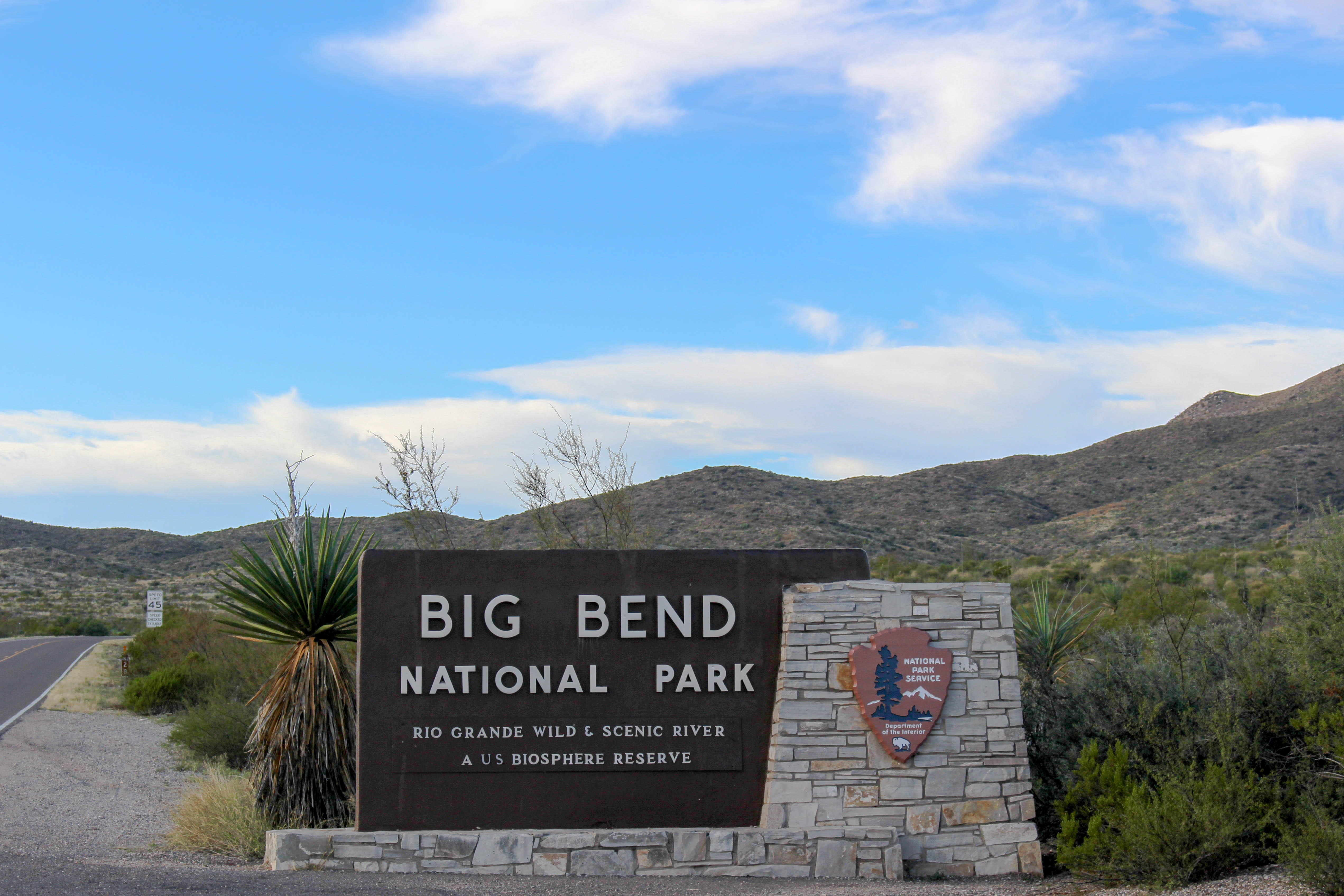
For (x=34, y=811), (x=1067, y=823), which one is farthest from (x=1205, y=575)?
(x=34, y=811)

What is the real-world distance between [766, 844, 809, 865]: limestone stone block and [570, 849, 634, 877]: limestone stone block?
4.15ft

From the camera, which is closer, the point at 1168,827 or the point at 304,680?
the point at 1168,827

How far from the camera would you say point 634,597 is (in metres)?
10.6

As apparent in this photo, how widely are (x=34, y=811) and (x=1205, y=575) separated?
2389cm

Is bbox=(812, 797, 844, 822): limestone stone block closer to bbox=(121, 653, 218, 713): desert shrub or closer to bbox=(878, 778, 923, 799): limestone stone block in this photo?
bbox=(878, 778, 923, 799): limestone stone block

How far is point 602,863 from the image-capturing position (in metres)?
10.0

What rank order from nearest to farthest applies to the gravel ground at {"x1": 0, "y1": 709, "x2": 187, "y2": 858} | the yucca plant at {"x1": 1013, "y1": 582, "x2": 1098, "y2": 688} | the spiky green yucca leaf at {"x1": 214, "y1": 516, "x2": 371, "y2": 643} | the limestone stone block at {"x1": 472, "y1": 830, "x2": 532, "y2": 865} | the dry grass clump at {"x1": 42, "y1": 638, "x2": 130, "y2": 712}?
the limestone stone block at {"x1": 472, "y1": 830, "x2": 532, "y2": 865} → the spiky green yucca leaf at {"x1": 214, "y1": 516, "x2": 371, "y2": 643} → the gravel ground at {"x1": 0, "y1": 709, "x2": 187, "y2": 858} → the yucca plant at {"x1": 1013, "y1": 582, "x2": 1098, "y2": 688} → the dry grass clump at {"x1": 42, "y1": 638, "x2": 130, "y2": 712}

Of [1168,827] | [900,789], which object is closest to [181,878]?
[900,789]

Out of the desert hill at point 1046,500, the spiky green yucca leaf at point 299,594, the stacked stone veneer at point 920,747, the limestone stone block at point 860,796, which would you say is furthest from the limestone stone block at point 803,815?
the desert hill at point 1046,500

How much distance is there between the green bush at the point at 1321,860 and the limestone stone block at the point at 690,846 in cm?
472

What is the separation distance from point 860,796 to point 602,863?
246 centimetres

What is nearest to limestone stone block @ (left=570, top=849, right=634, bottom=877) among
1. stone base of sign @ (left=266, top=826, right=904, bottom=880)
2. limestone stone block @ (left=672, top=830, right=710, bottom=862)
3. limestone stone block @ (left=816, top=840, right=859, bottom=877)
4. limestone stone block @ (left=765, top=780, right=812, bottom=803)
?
stone base of sign @ (left=266, top=826, right=904, bottom=880)

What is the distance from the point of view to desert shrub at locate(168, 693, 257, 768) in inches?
679

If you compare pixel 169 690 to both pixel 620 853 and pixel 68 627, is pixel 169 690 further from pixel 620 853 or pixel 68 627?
pixel 68 627
